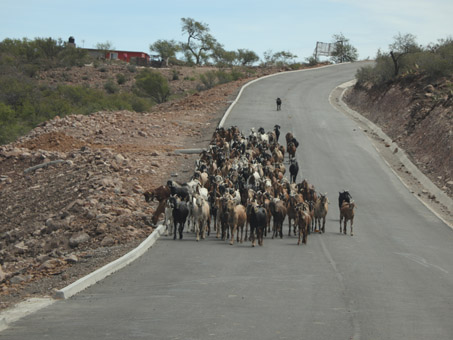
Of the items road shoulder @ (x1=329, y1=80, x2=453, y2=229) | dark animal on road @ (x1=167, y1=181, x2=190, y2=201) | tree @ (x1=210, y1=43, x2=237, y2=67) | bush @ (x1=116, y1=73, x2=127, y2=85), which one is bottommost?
road shoulder @ (x1=329, y1=80, x2=453, y2=229)

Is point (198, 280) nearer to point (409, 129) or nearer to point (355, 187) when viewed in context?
point (355, 187)

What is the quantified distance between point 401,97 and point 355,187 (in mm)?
20397

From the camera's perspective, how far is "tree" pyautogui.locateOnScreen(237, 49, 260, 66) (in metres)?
120

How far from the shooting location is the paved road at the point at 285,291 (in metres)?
11.1

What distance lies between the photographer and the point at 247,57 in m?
120

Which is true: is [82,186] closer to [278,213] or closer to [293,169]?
[293,169]

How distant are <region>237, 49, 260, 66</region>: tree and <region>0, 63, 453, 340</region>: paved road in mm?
95859

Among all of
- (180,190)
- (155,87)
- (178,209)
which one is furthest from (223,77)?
(178,209)

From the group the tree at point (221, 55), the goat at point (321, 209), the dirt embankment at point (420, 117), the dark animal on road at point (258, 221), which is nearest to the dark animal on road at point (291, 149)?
the dirt embankment at point (420, 117)

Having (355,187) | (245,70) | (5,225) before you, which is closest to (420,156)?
(355,187)

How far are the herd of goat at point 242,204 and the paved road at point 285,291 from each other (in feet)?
1.92

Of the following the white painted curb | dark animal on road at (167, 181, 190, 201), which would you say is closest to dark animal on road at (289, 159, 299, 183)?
dark animal on road at (167, 181, 190, 201)

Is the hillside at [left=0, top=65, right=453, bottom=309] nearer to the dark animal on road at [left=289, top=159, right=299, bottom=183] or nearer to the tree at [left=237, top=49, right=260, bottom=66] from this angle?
the dark animal on road at [left=289, top=159, right=299, bottom=183]

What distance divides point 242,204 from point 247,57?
328 feet
